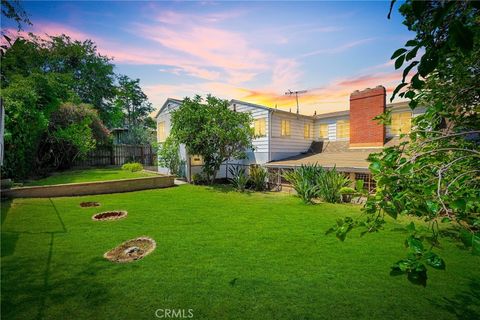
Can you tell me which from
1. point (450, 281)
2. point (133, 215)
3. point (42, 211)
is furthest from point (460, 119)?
point (42, 211)

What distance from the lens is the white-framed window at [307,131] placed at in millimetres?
18284

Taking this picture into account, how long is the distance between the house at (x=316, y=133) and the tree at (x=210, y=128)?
1787 millimetres

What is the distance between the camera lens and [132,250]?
17.5 feet

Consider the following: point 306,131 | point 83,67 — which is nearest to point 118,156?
point 83,67

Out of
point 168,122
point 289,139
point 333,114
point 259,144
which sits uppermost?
point 333,114

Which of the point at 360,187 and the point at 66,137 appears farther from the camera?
the point at 66,137

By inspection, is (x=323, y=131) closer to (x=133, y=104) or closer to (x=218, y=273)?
(x=218, y=273)

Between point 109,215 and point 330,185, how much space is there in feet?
31.0

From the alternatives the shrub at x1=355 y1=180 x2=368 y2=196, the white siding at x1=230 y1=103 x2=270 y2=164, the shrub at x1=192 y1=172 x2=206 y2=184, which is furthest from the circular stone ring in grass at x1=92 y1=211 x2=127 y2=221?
the white siding at x1=230 y1=103 x2=270 y2=164

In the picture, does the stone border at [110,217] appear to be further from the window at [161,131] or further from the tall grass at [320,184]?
the window at [161,131]

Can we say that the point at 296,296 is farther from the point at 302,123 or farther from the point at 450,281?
the point at 302,123

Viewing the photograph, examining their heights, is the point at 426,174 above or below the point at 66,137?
below

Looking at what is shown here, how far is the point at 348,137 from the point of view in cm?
1672

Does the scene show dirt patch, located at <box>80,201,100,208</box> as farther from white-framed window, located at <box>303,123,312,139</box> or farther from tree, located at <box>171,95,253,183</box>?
white-framed window, located at <box>303,123,312,139</box>
